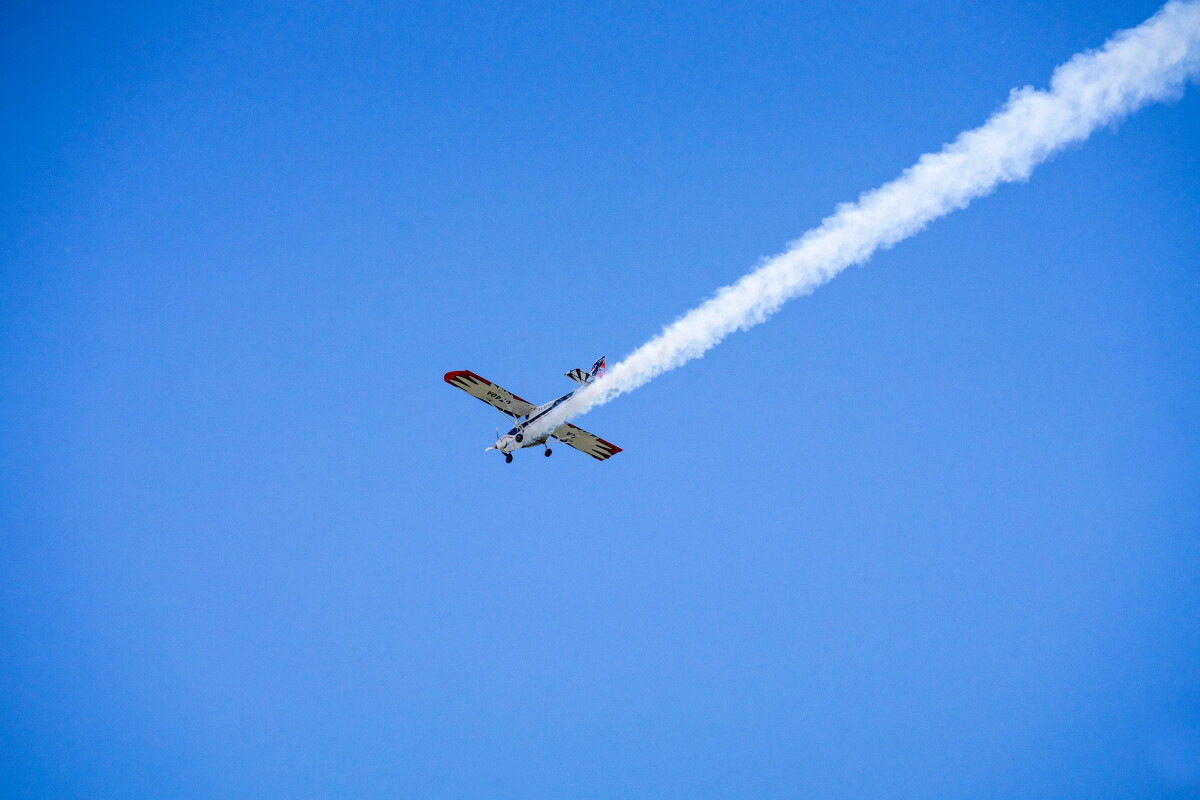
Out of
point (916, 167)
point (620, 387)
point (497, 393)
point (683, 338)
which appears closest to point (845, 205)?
point (916, 167)

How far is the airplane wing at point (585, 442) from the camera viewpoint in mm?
32250

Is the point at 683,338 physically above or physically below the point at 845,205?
below

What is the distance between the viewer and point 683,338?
24406 mm

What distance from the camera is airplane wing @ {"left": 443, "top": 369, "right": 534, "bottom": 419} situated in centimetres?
3047

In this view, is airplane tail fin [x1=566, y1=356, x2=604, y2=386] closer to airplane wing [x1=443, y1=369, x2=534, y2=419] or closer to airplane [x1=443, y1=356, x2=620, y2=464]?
airplane [x1=443, y1=356, x2=620, y2=464]

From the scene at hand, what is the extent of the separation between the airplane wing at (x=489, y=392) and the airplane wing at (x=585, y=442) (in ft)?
5.17

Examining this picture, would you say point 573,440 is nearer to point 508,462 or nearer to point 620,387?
point 508,462

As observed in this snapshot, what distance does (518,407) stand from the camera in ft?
103

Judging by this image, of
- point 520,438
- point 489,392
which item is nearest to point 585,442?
point 520,438

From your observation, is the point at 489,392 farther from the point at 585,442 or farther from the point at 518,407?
the point at 585,442

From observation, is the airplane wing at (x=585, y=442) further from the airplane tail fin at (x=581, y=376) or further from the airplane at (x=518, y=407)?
the airplane tail fin at (x=581, y=376)

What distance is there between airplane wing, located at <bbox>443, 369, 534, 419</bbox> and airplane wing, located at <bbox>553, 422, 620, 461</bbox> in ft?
5.17

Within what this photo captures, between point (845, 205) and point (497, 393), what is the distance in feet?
44.7

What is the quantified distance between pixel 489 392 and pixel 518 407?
46.3 inches
